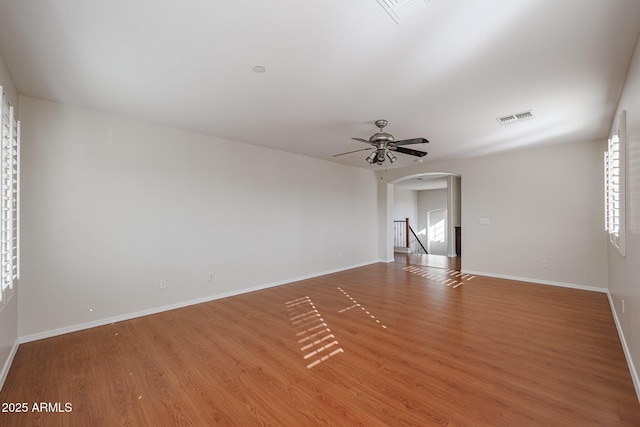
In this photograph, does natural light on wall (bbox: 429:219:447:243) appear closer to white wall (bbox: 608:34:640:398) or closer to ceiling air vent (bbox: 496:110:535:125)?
ceiling air vent (bbox: 496:110:535:125)

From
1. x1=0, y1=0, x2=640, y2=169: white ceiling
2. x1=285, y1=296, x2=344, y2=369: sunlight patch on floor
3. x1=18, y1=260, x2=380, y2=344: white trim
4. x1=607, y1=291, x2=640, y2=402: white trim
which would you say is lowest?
x1=285, y1=296, x2=344, y2=369: sunlight patch on floor

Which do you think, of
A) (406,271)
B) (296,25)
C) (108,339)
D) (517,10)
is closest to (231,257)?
(108,339)

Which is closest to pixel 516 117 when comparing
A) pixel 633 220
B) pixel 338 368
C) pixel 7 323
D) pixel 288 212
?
pixel 633 220

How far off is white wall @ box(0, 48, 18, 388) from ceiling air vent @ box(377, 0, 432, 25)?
10.00 feet

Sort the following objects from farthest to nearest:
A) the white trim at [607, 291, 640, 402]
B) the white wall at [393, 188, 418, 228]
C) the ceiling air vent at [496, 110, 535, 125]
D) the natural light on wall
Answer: the natural light on wall < the white wall at [393, 188, 418, 228] < the ceiling air vent at [496, 110, 535, 125] < the white trim at [607, 291, 640, 402]

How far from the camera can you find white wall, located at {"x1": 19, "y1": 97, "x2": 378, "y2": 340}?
2971mm

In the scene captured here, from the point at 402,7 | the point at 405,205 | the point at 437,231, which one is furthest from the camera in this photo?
the point at 437,231

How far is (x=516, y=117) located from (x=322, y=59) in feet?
9.54

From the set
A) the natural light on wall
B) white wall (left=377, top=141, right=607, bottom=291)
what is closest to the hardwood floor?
white wall (left=377, top=141, right=607, bottom=291)

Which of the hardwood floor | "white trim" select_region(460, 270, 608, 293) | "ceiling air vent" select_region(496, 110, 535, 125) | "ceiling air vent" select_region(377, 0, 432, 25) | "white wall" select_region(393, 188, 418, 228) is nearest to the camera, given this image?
"ceiling air vent" select_region(377, 0, 432, 25)

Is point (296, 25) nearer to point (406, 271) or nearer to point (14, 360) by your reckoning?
point (14, 360)

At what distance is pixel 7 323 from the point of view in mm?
2391

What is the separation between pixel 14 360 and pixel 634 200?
5460 millimetres

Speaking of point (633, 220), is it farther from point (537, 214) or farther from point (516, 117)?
point (537, 214)
